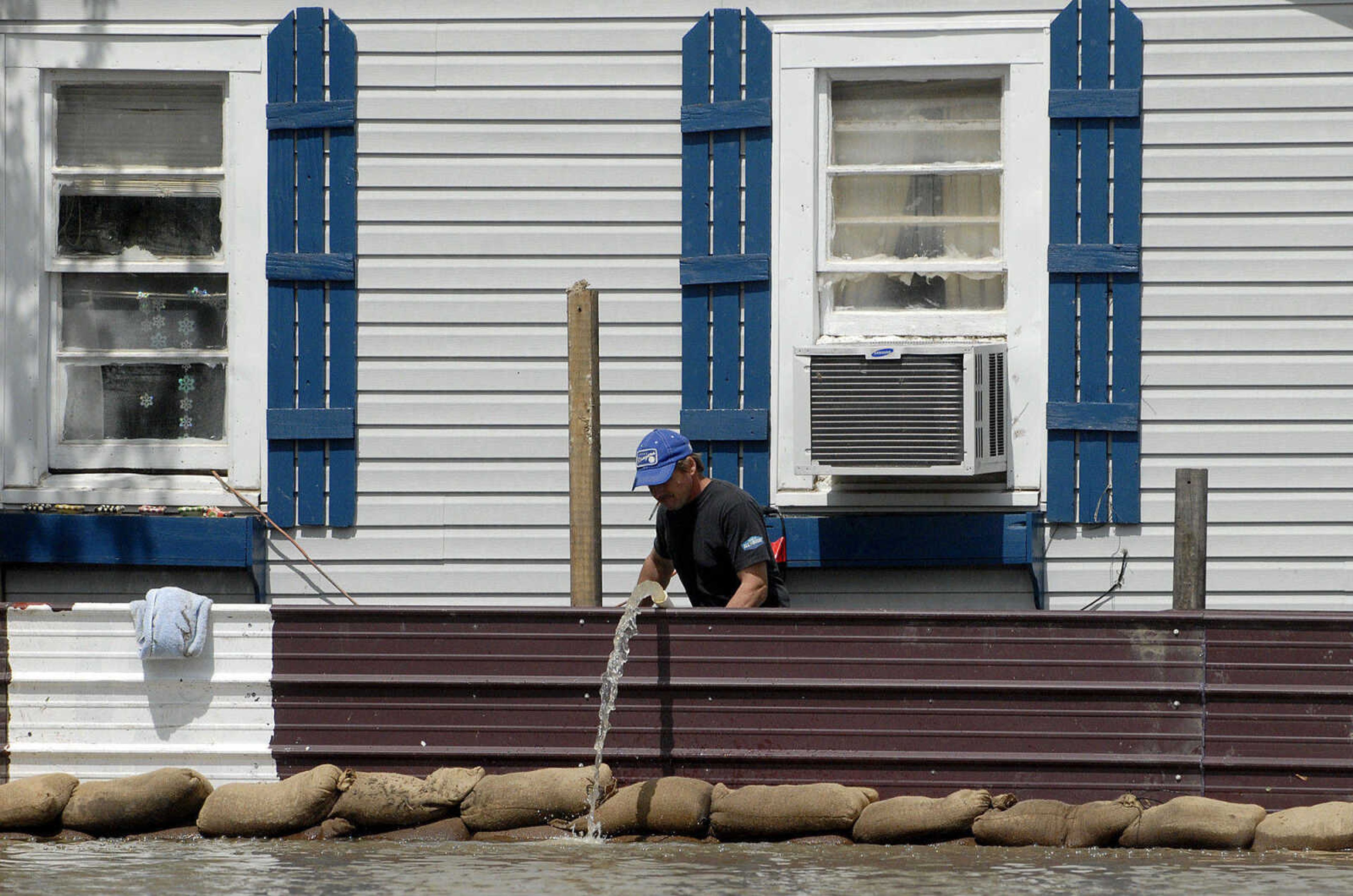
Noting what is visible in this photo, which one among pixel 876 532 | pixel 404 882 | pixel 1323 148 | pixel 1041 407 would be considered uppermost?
pixel 1323 148

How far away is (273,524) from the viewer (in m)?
8.64

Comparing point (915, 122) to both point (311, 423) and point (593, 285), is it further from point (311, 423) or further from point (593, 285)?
point (311, 423)

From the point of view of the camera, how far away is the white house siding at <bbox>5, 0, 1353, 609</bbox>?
8.37 meters

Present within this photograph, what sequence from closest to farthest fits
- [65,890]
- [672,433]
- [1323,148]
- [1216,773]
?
[65,890] < [1216,773] < [672,433] < [1323,148]

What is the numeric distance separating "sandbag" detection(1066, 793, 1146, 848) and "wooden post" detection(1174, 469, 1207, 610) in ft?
3.83

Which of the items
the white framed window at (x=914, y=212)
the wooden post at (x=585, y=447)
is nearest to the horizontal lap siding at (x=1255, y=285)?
the white framed window at (x=914, y=212)

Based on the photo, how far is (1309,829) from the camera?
6.60 meters

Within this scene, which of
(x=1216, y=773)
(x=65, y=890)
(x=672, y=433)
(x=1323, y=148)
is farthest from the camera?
(x=1323, y=148)

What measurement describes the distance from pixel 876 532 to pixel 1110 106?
93.1 inches

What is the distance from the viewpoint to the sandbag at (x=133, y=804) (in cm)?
708

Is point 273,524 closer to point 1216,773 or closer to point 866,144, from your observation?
point 866,144

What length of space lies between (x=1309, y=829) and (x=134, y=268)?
20.1 feet

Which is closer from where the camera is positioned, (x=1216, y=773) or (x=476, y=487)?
(x=1216, y=773)

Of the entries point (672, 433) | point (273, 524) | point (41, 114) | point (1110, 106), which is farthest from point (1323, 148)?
point (41, 114)
